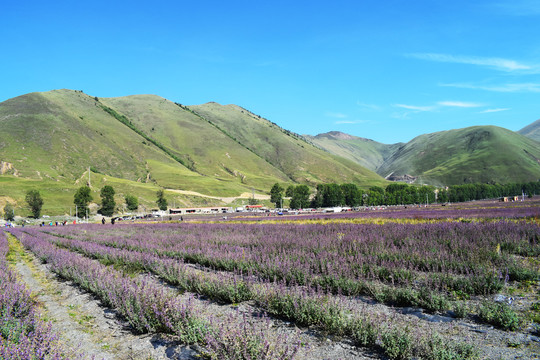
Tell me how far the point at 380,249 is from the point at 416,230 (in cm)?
502

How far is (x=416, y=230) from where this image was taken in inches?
564

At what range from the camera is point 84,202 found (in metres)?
89.1

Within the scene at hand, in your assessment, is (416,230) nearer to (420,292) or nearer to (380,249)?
(380,249)

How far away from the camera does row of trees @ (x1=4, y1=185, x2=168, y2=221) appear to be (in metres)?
81.1

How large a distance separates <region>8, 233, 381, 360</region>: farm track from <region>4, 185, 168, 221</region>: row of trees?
82.5m

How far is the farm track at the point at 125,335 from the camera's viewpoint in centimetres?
447

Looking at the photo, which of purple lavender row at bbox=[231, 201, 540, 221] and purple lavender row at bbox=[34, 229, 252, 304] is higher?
purple lavender row at bbox=[34, 229, 252, 304]

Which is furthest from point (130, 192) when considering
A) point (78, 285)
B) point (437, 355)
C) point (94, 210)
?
point (437, 355)

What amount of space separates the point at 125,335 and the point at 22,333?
5.19 feet

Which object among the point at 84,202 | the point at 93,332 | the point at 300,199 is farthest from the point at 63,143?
the point at 93,332

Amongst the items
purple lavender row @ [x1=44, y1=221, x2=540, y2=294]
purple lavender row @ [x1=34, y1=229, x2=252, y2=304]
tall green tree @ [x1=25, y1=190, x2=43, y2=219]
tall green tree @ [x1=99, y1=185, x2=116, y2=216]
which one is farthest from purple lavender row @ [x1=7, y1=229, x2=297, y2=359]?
tall green tree @ [x1=99, y1=185, x2=116, y2=216]

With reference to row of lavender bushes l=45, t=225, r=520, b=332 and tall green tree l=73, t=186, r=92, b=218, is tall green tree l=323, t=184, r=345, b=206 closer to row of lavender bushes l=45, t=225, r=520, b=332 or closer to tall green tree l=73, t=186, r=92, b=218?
tall green tree l=73, t=186, r=92, b=218

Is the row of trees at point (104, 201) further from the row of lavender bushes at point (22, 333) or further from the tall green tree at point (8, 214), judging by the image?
the row of lavender bushes at point (22, 333)

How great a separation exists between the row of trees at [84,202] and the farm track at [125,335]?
82504 mm
